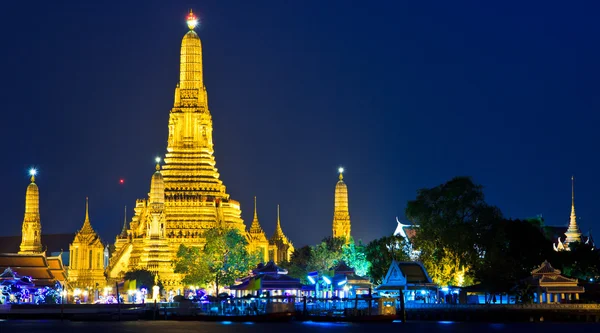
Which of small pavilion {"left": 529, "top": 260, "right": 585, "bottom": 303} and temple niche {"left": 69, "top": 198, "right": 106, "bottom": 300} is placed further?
temple niche {"left": 69, "top": 198, "right": 106, "bottom": 300}

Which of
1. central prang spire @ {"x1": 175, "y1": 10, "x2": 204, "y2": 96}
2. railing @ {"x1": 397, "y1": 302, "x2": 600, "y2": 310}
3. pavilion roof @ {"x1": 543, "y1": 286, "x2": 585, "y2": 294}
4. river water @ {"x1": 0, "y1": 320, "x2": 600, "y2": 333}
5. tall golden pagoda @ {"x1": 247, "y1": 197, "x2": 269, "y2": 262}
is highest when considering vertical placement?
central prang spire @ {"x1": 175, "y1": 10, "x2": 204, "y2": 96}

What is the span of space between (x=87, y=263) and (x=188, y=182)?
11.7 m

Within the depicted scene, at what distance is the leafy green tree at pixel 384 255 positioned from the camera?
99406 mm

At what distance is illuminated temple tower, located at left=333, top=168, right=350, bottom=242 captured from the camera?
128 metres

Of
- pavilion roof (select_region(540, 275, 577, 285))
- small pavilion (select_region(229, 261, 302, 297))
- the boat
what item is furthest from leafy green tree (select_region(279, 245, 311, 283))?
pavilion roof (select_region(540, 275, 577, 285))

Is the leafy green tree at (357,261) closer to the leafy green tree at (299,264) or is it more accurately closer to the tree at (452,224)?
the leafy green tree at (299,264)

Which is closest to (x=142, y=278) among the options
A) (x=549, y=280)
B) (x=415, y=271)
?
(x=415, y=271)

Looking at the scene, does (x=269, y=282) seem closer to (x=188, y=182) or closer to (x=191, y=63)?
(x=188, y=182)

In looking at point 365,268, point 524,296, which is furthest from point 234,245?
point 524,296

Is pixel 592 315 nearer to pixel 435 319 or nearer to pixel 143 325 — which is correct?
pixel 435 319

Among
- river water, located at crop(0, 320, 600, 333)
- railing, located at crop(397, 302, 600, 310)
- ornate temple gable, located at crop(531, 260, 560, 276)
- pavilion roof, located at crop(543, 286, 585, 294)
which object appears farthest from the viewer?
pavilion roof, located at crop(543, 286, 585, 294)

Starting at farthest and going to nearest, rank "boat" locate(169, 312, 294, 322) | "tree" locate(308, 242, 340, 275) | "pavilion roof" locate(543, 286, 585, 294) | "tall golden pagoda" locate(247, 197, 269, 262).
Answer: "tall golden pagoda" locate(247, 197, 269, 262) → "tree" locate(308, 242, 340, 275) → "boat" locate(169, 312, 294, 322) → "pavilion roof" locate(543, 286, 585, 294)

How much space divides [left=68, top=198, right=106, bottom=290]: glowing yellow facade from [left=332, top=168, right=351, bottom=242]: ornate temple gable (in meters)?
21.2

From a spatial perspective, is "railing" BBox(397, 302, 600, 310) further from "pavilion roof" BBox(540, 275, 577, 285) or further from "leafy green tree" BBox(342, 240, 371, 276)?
"leafy green tree" BBox(342, 240, 371, 276)
